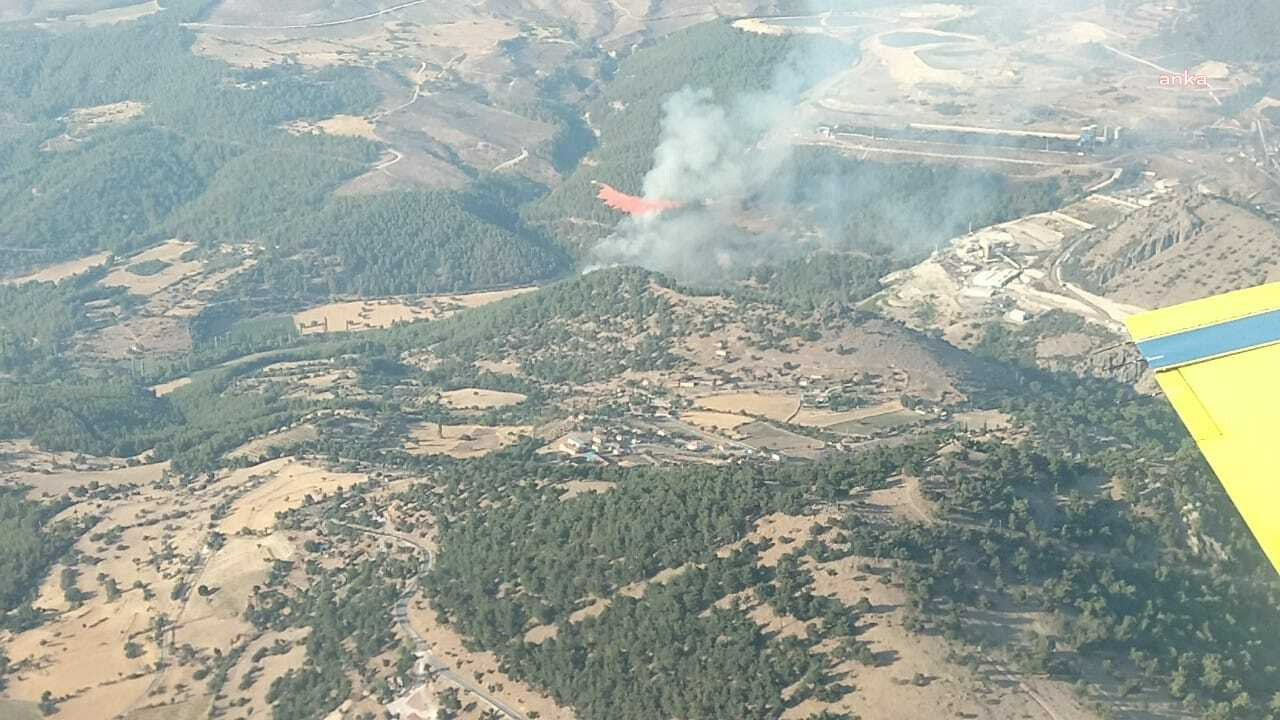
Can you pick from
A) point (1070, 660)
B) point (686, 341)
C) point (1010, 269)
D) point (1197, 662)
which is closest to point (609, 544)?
point (1070, 660)

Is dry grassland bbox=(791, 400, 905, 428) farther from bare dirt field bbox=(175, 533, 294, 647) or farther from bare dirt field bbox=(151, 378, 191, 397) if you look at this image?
bare dirt field bbox=(151, 378, 191, 397)

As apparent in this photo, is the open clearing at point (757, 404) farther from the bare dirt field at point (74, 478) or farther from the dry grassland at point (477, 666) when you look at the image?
the bare dirt field at point (74, 478)

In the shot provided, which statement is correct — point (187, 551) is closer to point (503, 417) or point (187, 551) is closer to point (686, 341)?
point (503, 417)

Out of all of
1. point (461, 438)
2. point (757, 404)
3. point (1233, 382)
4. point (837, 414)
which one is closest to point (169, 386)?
point (461, 438)

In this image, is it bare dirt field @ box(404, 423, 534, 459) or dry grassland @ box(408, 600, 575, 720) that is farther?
bare dirt field @ box(404, 423, 534, 459)

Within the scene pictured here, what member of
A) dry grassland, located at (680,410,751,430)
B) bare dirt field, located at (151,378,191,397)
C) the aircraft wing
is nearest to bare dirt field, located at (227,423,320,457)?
dry grassland, located at (680,410,751,430)
